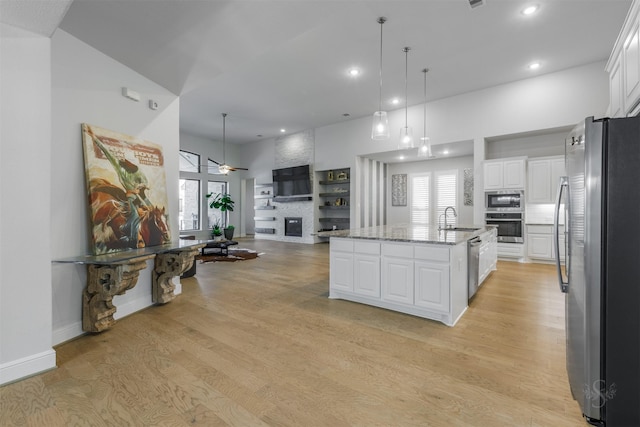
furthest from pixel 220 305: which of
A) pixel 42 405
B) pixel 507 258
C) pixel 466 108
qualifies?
pixel 466 108

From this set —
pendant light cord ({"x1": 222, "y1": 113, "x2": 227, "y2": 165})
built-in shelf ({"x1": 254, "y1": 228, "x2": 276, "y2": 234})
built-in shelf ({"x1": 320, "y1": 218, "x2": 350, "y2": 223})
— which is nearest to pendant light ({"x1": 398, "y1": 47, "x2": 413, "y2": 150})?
built-in shelf ({"x1": 320, "y1": 218, "x2": 350, "y2": 223})

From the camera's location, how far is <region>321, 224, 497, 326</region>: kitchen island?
2.95m

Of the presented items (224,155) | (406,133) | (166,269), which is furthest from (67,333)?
(224,155)

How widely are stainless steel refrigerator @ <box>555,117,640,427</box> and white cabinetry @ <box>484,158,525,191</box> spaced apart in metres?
5.15

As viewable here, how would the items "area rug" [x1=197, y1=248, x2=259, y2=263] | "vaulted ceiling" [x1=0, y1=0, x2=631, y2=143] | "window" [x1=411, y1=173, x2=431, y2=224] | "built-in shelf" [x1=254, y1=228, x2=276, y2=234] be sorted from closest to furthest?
1. "vaulted ceiling" [x1=0, y1=0, x2=631, y2=143]
2. "area rug" [x1=197, y1=248, x2=259, y2=263]
3. "window" [x1=411, y1=173, x2=431, y2=224]
4. "built-in shelf" [x1=254, y1=228, x2=276, y2=234]

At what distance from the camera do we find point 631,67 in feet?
7.31

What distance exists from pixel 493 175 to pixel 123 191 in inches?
258

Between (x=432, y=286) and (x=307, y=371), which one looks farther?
(x=432, y=286)

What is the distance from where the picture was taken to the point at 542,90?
5.91 m

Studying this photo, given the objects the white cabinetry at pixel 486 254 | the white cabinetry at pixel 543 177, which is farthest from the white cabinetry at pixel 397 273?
the white cabinetry at pixel 543 177

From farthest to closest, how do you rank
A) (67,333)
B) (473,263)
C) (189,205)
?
(189,205) < (473,263) < (67,333)

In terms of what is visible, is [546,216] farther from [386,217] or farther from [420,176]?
[386,217]

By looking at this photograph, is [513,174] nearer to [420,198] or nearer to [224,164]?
[420,198]

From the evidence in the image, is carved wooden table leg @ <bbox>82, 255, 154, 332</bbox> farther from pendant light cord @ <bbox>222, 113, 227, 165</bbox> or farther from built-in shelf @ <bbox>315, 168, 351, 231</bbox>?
built-in shelf @ <bbox>315, 168, 351, 231</bbox>
